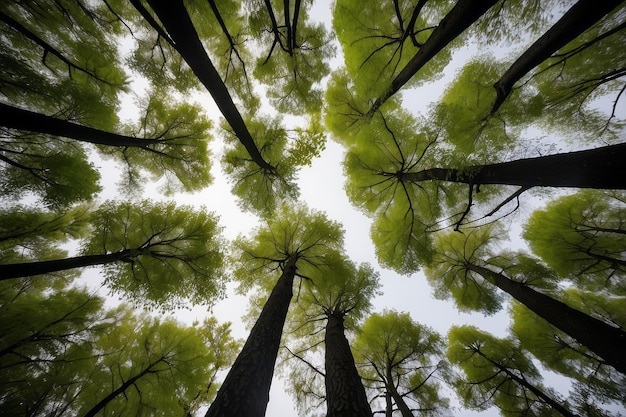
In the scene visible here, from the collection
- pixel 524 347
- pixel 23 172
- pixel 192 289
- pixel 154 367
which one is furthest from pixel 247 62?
pixel 524 347

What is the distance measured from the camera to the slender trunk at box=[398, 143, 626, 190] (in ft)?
8.87

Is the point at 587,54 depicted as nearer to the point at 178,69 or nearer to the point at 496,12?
the point at 496,12

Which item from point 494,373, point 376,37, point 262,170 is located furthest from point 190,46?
point 494,373

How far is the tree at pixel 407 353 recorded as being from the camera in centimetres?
831

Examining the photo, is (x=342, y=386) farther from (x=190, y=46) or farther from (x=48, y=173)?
(x=48, y=173)

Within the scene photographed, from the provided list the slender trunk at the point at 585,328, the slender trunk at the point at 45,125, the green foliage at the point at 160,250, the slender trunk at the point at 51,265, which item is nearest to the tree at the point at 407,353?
the slender trunk at the point at 585,328

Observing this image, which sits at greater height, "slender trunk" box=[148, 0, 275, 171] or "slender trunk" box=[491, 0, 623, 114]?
"slender trunk" box=[491, 0, 623, 114]

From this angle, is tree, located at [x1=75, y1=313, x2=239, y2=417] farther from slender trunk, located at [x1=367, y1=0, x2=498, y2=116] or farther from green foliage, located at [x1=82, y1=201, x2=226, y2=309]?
slender trunk, located at [x1=367, y1=0, x2=498, y2=116]

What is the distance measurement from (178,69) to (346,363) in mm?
9627

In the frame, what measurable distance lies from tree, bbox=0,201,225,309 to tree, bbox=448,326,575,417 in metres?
10.5

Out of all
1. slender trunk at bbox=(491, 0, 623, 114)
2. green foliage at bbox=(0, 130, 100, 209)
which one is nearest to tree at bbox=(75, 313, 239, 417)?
green foliage at bbox=(0, 130, 100, 209)

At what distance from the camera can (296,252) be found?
812 cm

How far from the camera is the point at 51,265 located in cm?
475

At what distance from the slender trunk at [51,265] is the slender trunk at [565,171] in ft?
29.7
